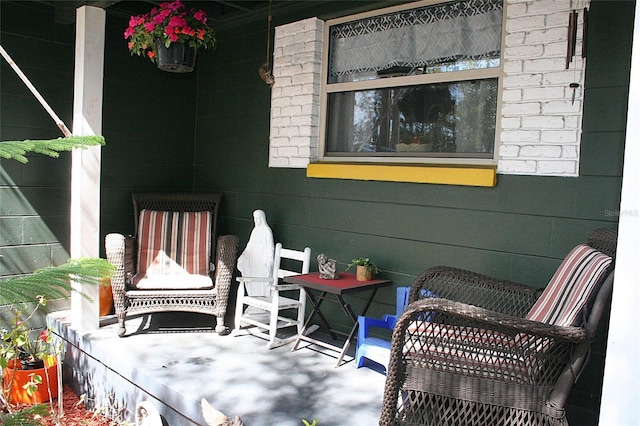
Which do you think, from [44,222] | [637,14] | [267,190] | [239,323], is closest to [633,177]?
[637,14]

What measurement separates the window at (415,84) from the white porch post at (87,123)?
1.55m

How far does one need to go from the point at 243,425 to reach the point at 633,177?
186cm

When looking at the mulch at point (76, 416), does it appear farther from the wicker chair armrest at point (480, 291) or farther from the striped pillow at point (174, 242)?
the wicker chair armrest at point (480, 291)

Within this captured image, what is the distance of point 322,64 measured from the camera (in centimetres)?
407

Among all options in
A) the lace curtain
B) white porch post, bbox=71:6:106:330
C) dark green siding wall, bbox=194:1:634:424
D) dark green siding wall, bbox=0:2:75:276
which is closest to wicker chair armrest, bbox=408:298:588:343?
dark green siding wall, bbox=194:1:634:424

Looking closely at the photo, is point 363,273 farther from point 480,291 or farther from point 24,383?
point 24,383

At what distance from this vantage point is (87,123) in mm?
3533

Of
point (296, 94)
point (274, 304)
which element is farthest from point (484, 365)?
point (296, 94)

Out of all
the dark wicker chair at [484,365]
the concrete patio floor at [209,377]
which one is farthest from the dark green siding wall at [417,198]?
the concrete patio floor at [209,377]

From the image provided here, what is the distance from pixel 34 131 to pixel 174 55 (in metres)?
1.28

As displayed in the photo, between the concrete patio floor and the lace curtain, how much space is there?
1954 mm

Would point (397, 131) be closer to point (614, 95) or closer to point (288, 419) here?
point (614, 95)

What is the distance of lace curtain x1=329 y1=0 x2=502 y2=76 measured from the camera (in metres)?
3.24

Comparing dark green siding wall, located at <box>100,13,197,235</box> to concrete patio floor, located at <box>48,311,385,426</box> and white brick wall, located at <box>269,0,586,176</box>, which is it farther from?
white brick wall, located at <box>269,0,586,176</box>
